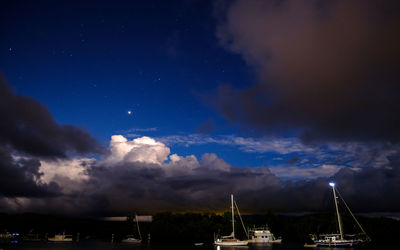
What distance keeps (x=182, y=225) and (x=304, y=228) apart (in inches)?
3064

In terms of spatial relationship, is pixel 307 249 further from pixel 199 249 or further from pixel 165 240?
pixel 165 240

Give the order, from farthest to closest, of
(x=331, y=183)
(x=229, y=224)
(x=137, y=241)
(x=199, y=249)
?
1. (x=229, y=224)
2. (x=137, y=241)
3. (x=199, y=249)
4. (x=331, y=183)

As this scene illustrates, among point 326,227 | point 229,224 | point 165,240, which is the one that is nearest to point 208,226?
point 229,224

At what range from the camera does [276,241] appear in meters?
163

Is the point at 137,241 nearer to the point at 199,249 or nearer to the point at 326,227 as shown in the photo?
the point at 199,249

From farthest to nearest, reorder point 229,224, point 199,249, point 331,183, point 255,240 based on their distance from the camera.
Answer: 1. point 229,224
2. point 255,240
3. point 199,249
4. point 331,183

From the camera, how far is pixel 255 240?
15725 cm

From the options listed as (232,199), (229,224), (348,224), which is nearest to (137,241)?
(229,224)

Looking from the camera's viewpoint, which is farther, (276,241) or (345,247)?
(276,241)

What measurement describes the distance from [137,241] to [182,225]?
1194 inches

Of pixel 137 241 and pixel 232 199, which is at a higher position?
pixel 232 199

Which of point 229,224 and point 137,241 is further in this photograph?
point 229,224

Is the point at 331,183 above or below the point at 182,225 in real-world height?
above

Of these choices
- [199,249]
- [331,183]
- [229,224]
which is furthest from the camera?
[229,224]
